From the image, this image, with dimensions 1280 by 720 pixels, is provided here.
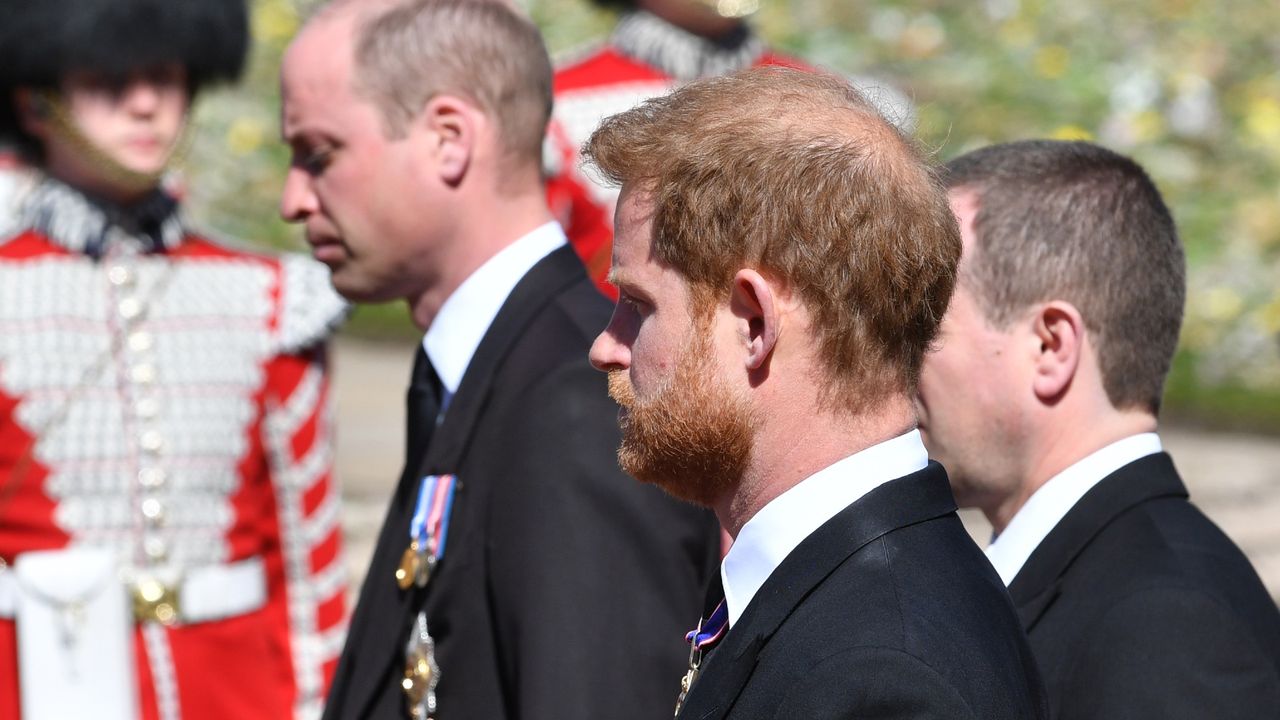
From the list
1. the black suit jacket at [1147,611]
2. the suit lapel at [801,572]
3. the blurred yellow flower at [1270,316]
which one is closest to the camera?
the suit lapel at [801,572]

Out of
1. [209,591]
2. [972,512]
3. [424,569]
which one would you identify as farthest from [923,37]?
[424,569]

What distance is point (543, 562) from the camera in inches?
85.7

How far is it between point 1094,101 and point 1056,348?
745cm

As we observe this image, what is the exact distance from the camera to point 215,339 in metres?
3.70

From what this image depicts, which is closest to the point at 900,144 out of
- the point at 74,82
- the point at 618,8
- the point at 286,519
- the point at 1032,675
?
the point at 1032,675

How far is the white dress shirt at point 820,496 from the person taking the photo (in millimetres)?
1580

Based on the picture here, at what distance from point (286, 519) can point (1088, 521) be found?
80.2 inches

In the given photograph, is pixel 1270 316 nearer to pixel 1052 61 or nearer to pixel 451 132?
pixel 1052 61

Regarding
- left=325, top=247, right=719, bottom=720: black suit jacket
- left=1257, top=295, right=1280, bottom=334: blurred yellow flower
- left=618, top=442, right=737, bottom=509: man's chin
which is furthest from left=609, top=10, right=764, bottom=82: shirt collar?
left=1257, top=295, right=1280, bottom=334: blurred yellow flower

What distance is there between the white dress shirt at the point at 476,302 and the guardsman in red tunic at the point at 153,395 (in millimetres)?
1152

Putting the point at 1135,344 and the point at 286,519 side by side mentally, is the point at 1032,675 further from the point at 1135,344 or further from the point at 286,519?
the point at 286,519

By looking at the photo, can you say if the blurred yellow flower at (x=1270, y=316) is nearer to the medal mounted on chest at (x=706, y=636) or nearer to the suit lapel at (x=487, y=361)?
the suit lapel at (x=487, y=361)

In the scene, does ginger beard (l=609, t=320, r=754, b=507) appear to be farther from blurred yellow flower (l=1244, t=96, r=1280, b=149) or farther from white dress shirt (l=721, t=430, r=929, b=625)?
blurred yellow flower (l=1244, t=96, r=1280, b=149)

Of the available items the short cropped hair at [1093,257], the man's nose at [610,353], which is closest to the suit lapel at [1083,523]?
the short cropped hair at [1093,257]
